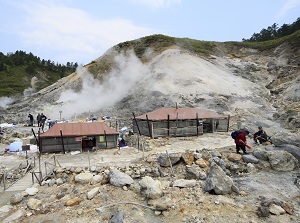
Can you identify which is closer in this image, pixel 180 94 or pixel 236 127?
pixel 236 127

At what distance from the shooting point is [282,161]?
536 inches

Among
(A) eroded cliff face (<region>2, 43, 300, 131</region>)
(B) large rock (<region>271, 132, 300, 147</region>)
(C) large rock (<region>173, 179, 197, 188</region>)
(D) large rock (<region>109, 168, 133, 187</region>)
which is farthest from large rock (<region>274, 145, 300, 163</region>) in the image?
(A) eroded cliff face (<region>2, 43, 300, 131</region>)

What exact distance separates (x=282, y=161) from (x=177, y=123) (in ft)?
36.8

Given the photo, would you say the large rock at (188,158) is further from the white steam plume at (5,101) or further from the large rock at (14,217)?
the white steam plume at (5,101)

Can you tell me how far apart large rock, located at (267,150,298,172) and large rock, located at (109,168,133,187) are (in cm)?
743

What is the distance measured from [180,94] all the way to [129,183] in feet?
89.9

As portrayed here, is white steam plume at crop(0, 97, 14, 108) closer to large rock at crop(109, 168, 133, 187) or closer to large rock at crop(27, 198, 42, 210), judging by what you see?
large rock at crop(27, 198, 42, 210)

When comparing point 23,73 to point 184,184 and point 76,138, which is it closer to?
point 76,138

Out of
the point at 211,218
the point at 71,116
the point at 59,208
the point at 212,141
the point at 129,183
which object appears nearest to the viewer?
the point at 211,218

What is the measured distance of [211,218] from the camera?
873cm

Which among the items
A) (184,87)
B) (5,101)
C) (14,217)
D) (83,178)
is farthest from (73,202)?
(5,101)

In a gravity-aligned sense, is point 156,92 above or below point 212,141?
above

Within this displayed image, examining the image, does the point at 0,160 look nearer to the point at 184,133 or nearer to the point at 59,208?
the point at 59,208

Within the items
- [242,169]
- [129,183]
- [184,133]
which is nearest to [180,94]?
[184,133]
